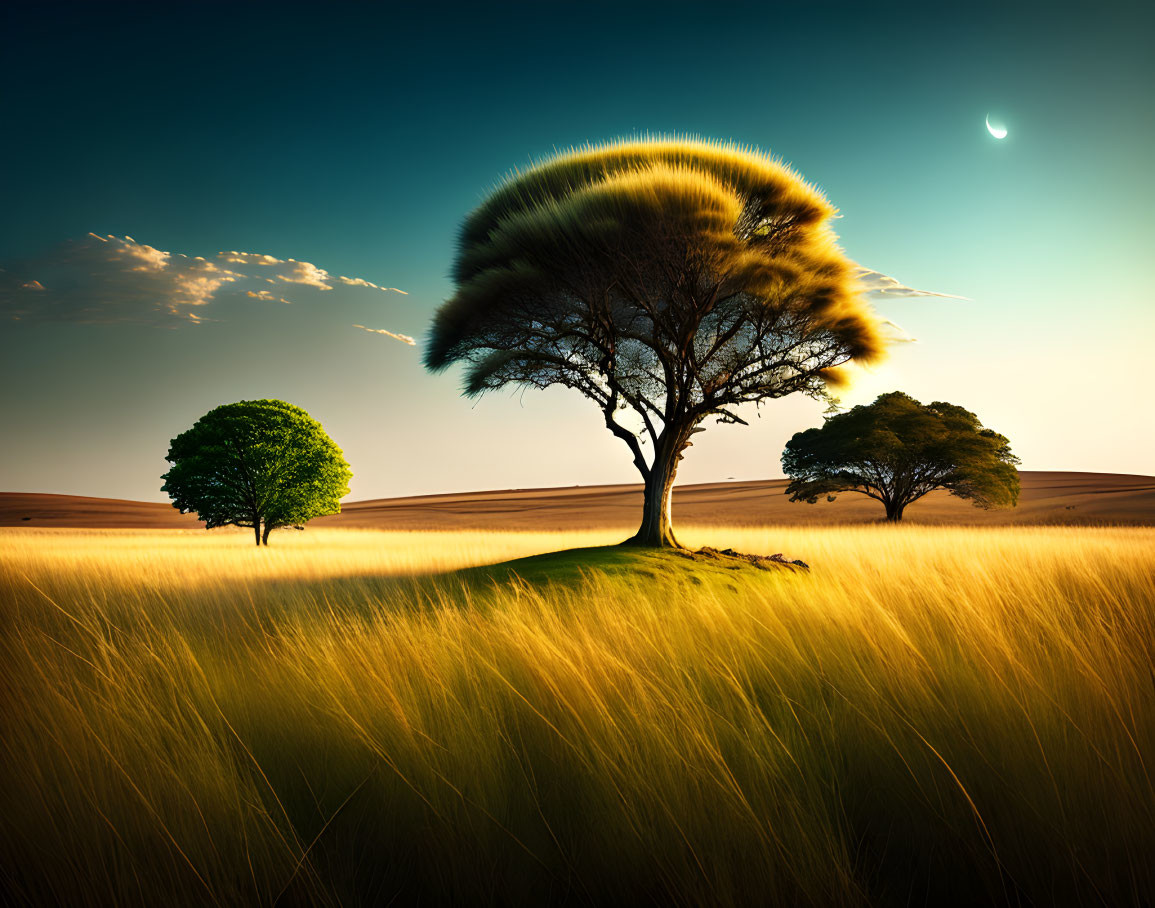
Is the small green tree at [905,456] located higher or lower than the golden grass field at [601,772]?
higher

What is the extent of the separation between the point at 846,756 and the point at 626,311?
11.3 meters

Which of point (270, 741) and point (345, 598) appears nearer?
point (270, 741)

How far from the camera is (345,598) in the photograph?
9.31m

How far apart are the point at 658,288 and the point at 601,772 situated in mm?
10113

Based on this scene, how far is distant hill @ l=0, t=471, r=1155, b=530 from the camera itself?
39375mm

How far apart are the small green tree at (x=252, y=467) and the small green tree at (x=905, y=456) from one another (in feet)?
86.2

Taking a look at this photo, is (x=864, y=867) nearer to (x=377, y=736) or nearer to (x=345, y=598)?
(x=377, y=736)

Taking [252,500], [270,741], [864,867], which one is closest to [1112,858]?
[864,867]

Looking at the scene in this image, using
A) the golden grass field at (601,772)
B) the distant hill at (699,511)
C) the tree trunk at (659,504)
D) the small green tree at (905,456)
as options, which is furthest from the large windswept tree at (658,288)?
the distant hill at (699,511)

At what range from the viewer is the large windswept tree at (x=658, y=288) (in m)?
10.2

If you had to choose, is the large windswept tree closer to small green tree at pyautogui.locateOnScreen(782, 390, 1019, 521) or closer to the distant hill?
small green tree at pyautogui.locateOnScreen(782, 390, 1019, 521)

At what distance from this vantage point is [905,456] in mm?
29625

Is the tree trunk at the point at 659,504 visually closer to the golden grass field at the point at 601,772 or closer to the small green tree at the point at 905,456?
the golden grass field at the point at 601,772

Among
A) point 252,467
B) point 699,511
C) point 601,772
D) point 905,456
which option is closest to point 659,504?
point 601,772
